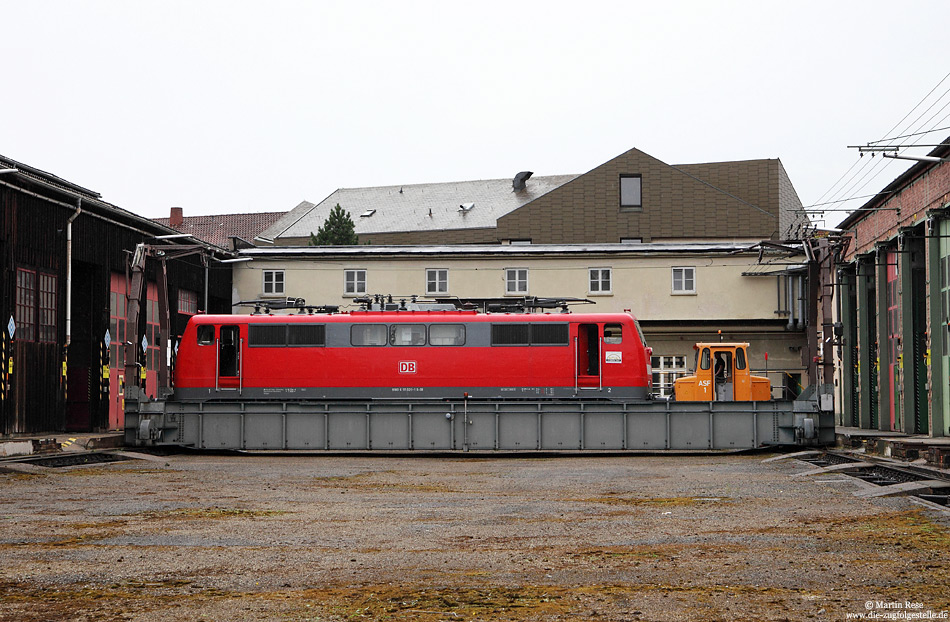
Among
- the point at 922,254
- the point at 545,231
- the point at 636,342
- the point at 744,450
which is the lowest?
the point at 744,450

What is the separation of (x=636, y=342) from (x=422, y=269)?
18190 mm

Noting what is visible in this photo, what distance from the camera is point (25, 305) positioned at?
29609mm

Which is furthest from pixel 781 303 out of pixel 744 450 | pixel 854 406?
pixel 744 450

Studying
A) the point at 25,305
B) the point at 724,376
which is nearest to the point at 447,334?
the point at 724,376

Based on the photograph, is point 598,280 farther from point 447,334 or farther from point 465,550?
point 465,550

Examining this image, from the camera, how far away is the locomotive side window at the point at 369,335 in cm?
2870

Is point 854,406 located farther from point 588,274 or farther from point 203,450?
point 203,450

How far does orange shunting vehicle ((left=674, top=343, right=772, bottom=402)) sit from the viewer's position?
30281 millimetres

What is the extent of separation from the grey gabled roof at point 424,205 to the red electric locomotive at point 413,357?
40.7 meters

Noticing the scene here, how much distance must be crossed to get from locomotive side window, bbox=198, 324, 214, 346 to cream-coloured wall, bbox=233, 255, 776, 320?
52.1ft

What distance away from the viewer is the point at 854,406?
41.2 m

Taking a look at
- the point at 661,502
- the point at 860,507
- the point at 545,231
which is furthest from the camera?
the point at 545,231

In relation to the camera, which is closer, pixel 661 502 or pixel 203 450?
pixel 661 502

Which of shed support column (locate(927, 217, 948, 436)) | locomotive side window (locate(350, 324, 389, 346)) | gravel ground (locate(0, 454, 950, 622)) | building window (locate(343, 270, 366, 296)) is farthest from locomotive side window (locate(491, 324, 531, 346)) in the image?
building window (locate(343, 270, 366, 296))
